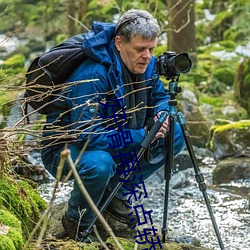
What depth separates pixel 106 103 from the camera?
326 cm

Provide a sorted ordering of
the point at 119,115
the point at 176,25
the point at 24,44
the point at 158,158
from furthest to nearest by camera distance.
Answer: the point at 24,44 < the point at 176,25 < the point at 158,158 < the point at 119,115

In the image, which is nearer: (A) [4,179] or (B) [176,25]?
(A) [4,179]

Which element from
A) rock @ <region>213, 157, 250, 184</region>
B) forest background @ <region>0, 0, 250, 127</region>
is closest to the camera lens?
rock @ <region>213, 157, 250, 184</region>

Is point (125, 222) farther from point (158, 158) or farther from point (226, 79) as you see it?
point (226, 79)

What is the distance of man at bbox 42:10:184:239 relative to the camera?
320 centimetres

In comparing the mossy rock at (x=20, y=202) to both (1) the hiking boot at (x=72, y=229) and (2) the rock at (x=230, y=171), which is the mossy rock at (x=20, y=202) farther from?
(2) the rock at (x=230, y=171)

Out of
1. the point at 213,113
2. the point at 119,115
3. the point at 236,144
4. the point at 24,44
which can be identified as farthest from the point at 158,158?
the point at 24,44

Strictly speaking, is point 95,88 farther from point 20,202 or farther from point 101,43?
point 20,202

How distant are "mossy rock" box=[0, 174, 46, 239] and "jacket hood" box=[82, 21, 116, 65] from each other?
0.81 meters

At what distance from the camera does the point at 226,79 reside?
35.2 ft

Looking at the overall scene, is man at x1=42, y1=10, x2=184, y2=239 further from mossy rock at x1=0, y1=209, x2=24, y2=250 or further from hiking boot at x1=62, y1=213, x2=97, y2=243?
mossy rock at x1=0, y1=209, x2=24, y2=250

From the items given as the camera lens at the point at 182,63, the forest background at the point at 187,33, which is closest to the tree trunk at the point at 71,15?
the forest background at the point at 187,33

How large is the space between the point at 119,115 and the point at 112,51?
367 mm

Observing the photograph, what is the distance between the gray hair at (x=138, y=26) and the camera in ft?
10.6
